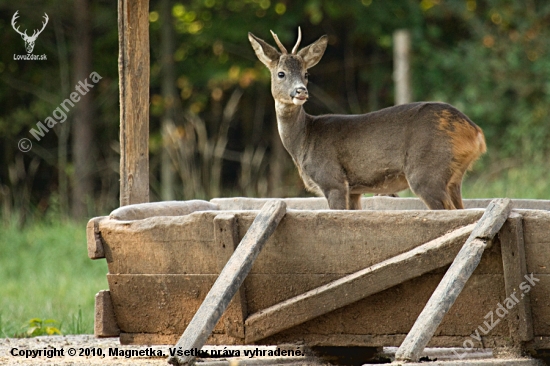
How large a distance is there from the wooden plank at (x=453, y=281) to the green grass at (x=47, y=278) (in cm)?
342

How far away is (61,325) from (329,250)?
9.79ft

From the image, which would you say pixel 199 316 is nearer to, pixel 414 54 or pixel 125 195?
pixel 125 195

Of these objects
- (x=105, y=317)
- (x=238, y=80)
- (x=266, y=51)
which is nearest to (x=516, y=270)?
(x=105, y=317)

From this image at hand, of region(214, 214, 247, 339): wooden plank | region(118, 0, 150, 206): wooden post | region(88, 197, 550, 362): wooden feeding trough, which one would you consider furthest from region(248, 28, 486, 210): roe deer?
region(214, 214, 247, 339): wooden plank

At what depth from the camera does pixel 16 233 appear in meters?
10.9

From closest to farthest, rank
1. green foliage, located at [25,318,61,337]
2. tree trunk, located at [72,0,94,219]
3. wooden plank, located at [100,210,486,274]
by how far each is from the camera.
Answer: wooden plank, located at [100,210,486,274], green foliage, located at [25,318,61,337], tree trunk, located at [72,0,94,219]

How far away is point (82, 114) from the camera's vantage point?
44.9 ft

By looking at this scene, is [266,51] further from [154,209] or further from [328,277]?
[328,277]

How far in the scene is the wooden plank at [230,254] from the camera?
4.50m

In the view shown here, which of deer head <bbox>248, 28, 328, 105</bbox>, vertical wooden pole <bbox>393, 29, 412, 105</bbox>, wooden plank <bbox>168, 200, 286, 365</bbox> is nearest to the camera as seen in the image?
wooden plank <bbox>168, 200, 286, 365</bbox>

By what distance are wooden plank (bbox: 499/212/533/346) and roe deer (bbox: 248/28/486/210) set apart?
1.28 metres

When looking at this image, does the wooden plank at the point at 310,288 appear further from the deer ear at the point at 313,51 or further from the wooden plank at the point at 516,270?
the deer ear at the point at 313,51

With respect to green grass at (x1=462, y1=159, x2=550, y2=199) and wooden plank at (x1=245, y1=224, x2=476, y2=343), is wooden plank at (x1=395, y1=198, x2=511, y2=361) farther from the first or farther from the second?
green grass at (x1=462, y1=159, x2=550, y2=199)

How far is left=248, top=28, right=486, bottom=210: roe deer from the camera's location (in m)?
5.41
